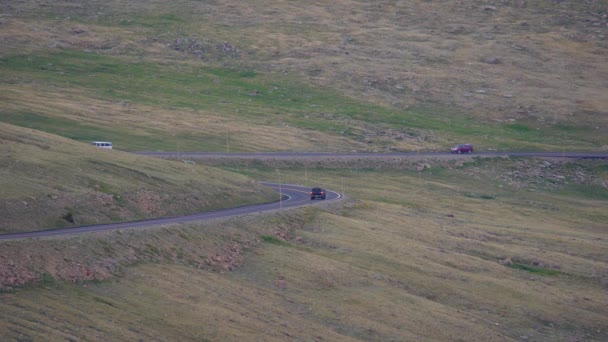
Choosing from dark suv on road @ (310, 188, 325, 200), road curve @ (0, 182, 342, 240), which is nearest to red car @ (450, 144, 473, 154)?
road curve @ (0, 182, 342, 240)

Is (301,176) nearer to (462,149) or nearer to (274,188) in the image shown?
(274,188)

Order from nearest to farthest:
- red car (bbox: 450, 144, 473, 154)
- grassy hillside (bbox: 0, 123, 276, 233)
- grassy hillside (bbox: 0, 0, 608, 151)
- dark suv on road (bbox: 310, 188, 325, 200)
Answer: grassy hillside (bbox: 0, 123, 276, 233) < dark suv on road (bbox: 310, 188, 325, 200) < red car (bbox: 450, 144, 473, 154) < grassy hillside (bbox: 0, 0, 608, 151)

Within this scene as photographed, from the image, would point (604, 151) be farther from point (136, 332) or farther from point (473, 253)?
point (136, 332)

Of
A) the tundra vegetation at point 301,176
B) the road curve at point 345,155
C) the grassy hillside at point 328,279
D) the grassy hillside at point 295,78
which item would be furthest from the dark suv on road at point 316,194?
the grassy hillside at point 295,78

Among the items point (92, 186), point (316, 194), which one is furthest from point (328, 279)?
point (316, 194)

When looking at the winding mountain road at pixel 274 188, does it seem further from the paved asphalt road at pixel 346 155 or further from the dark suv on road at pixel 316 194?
the dark suv on road at pixel 316 194

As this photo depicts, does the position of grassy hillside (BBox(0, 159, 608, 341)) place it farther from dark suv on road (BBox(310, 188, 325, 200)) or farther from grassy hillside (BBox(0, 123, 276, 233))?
grassy hillside (BBox(0, 123, 276, 233))
